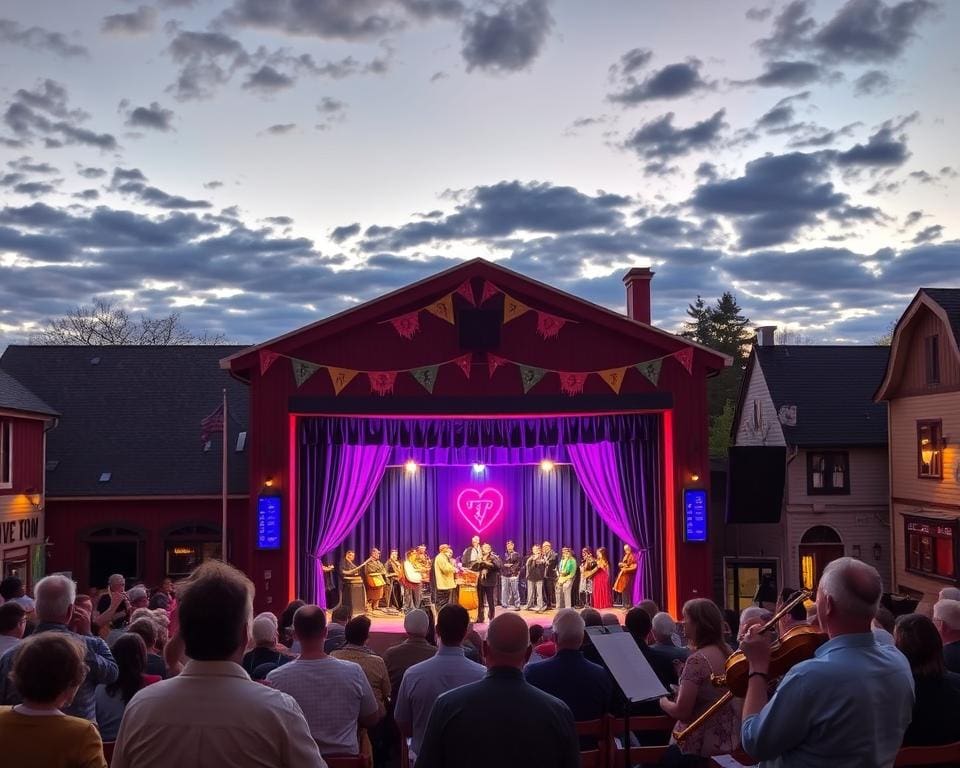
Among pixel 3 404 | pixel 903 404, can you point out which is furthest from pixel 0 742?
pixel 903 404

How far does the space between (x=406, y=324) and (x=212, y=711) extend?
16519 millimetres

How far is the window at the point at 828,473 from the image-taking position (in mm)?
23323

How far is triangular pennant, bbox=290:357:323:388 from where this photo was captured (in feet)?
62.3

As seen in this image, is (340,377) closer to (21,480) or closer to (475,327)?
(475,327)

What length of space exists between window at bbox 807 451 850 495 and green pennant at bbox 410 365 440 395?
10.4 m

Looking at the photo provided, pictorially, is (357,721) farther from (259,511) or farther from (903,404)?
(903,404)

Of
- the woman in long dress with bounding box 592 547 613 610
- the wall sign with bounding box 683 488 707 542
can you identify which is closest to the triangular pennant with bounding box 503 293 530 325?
the wall sign with bounding box 683 488 707 542

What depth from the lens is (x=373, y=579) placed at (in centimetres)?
2059

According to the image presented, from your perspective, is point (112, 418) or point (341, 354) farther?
point (112, 418)

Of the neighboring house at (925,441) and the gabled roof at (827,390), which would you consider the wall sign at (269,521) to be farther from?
the neighboring house at (925,441)

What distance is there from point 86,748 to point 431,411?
51.8ft

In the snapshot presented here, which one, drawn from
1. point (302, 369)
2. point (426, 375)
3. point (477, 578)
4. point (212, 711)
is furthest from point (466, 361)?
point (212, 711)

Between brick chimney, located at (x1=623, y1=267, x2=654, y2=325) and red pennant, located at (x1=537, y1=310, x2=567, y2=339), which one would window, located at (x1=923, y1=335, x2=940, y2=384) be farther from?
red pennant, located at (x1=537, y1=310, x2=567, y2=339)

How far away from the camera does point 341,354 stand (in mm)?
19172
